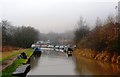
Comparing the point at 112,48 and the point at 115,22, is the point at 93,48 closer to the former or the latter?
the point at 115,22

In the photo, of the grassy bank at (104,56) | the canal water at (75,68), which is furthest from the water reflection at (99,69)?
the grassy bank at (104,56)

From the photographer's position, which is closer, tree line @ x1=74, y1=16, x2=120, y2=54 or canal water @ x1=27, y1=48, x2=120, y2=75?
canal water @ x1=27, y1=48, x2=120, y2=75

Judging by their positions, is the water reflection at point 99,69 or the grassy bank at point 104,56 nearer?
the water reflection at point 99,69

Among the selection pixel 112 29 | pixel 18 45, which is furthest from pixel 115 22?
pixel 18 45

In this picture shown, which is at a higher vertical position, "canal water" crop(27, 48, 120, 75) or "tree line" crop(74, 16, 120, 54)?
"tree line" crop(74, 16, 120, 54)

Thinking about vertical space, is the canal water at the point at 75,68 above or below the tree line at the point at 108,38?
below

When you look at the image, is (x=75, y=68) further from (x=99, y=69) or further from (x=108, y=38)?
(x=108, y=38)

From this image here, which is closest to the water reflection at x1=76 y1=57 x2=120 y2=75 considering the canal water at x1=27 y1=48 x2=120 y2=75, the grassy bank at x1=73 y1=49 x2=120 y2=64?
the canal water at x1=27 y1=48 x2=120 y2=75

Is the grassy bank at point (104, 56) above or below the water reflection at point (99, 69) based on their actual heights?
above

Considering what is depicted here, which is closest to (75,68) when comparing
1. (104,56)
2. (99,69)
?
(99,69)

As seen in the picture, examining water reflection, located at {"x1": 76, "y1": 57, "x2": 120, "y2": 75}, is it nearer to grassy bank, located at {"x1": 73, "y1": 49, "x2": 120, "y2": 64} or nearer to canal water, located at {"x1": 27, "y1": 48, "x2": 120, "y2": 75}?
canal water, located at {"x1": 27, "y1": 48, "x2": 120, "y2": 75}

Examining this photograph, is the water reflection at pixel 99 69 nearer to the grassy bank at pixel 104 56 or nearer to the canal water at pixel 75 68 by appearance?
the canal water at pixel 75 68

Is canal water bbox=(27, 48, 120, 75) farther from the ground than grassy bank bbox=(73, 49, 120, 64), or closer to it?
closer to it

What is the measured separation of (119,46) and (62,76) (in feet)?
32.9
